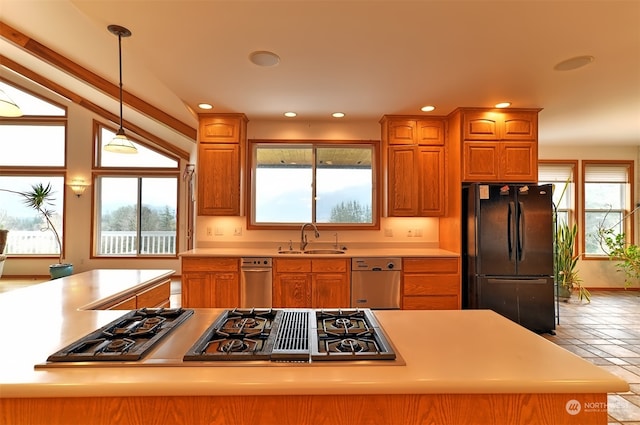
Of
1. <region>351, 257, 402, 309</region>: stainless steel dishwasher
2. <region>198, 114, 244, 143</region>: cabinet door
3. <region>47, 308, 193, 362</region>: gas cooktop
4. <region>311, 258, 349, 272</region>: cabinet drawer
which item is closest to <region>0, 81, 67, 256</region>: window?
<region>198, 114, 244, 143</region>: cabinet door

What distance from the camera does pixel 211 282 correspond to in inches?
130

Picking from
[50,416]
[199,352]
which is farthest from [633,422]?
[50,416]

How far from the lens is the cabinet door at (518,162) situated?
3.45 meters

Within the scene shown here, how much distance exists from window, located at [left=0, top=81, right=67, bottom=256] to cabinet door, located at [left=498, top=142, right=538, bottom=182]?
7.96 metres

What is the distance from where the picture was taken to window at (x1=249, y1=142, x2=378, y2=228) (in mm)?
3984

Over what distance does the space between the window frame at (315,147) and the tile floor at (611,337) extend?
88.5 inches

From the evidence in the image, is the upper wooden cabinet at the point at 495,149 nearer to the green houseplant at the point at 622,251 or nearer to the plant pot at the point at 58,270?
the green houseplant at the point at 622,251

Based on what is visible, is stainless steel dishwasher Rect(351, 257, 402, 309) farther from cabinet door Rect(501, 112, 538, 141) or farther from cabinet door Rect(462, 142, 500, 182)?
cabinet door Rect(501, 112, 538, 141)

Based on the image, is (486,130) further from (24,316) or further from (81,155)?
(81,155)

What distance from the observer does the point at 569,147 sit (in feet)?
17.3

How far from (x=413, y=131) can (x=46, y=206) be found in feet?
23.9

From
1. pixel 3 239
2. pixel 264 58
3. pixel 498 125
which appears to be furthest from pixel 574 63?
pixel 3 239

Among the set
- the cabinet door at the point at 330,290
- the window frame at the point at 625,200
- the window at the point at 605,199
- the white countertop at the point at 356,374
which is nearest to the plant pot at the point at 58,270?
the cabinet door at the point at 330,290

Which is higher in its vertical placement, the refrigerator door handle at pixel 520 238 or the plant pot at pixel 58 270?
the refrigerator door handle at pixel 520 238
